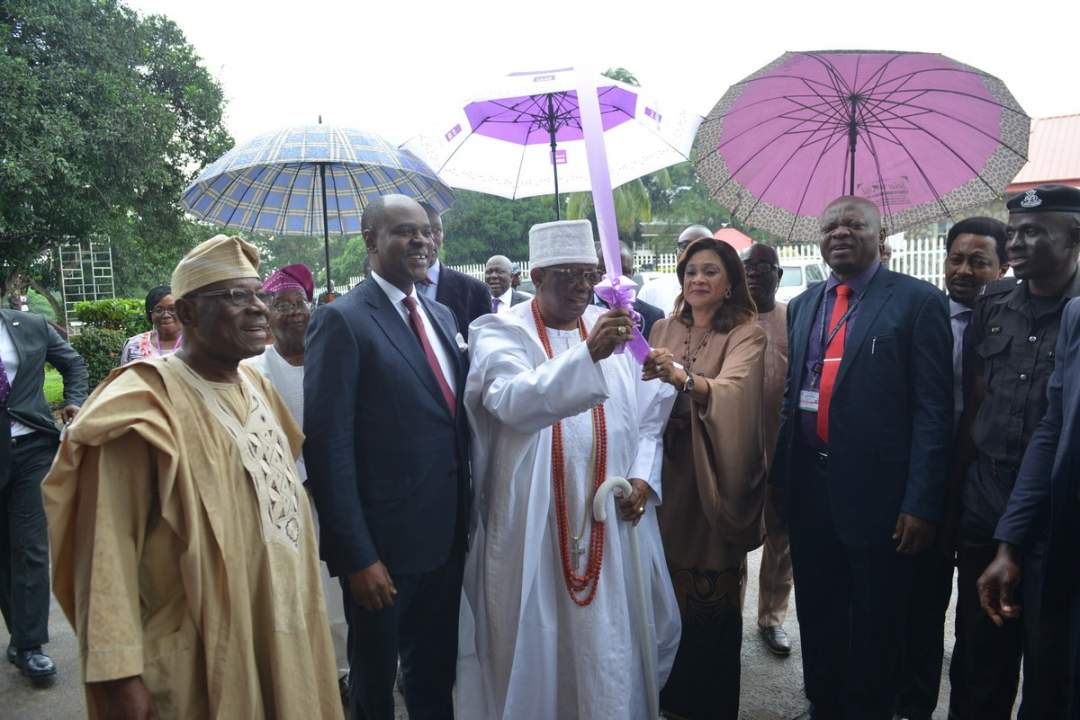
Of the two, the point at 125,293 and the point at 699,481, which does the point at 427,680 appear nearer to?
the point at 699,481

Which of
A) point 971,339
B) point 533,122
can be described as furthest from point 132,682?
point 533,122

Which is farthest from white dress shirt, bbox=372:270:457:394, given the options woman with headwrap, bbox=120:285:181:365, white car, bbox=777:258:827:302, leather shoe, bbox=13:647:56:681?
white car, bbox=777:258:827:302

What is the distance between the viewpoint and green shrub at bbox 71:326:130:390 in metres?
12.5

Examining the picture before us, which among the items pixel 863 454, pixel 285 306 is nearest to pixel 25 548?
pixel 285 306

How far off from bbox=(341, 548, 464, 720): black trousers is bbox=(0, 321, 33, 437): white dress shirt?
2.45 metres

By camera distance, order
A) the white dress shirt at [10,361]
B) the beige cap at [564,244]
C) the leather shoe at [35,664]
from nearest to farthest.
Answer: the beige cap at [564,244], the leather shoe at [35,664], the white dress shirt at [10,361]

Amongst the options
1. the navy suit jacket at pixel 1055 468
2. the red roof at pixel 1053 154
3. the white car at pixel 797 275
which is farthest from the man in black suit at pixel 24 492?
the red roof at pixel 1053 154

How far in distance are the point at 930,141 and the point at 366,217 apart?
8.66 ft

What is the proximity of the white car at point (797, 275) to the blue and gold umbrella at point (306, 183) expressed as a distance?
1347cm

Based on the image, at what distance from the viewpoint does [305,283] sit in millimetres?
3848

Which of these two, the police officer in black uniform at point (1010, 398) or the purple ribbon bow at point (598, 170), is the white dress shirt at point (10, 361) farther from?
the police officer in black uniform at point (1010, 398)

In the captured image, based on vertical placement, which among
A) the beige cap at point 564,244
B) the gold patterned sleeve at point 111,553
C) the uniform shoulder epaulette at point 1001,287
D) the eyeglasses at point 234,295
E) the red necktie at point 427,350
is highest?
the beige cap at point 564,244

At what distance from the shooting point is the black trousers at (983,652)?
289 cm

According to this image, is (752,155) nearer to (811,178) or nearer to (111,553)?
(811,178)
